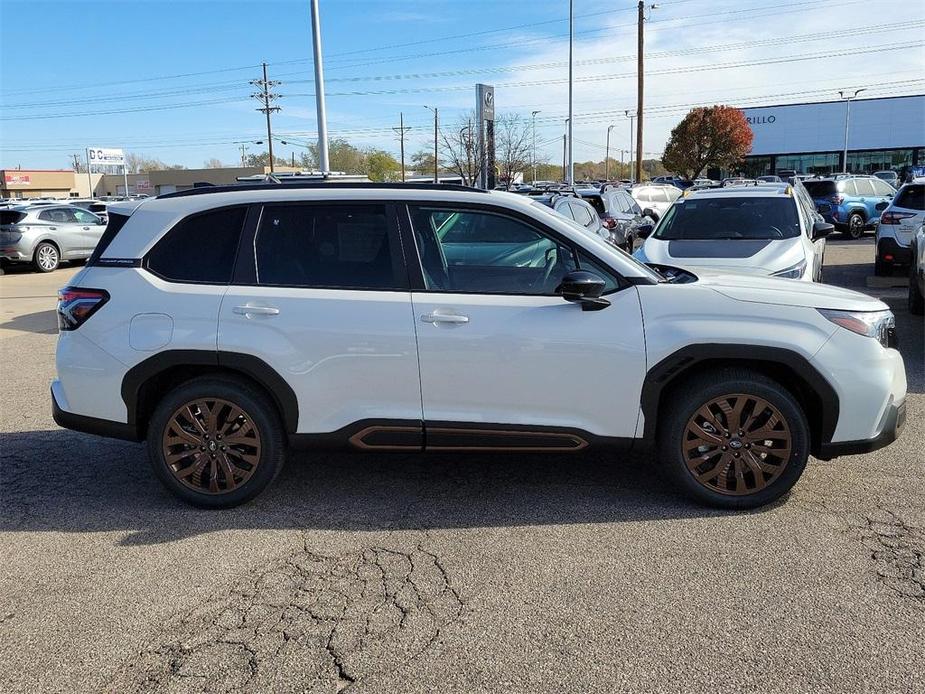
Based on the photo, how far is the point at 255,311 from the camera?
4176 mm

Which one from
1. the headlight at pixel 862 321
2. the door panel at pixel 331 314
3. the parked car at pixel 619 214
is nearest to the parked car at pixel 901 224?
the parked car at pixel 619 214

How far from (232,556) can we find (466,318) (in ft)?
5.62

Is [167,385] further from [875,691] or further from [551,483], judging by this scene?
[875,691]

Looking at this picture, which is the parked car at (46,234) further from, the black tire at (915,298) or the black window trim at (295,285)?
the black tire at (915,298)

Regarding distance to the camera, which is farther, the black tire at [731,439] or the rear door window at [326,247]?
the rear door window at [326,247]

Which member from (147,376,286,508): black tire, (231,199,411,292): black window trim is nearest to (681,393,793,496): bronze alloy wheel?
(231,199,411,292): black window trim

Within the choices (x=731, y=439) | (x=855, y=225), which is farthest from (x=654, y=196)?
(x=731, y=439)

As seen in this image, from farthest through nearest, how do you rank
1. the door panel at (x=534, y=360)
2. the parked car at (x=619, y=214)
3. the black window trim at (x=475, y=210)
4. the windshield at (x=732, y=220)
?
the parked car at (x=619, y=214)
the windshield at (x=732, y=220)
the black window trim at (x=475, y=210)
the door panel at (x=534, y=360)

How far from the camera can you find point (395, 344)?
4.08 m

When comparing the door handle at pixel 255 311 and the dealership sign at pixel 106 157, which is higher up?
the dealership sign at pixel 106 157

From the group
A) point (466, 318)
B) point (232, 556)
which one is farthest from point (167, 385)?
point (466, 318)

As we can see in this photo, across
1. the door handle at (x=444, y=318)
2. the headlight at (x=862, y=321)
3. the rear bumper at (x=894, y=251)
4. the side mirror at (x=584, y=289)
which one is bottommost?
the rear bumper at (x=894, y=251)

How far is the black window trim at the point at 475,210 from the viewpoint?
4.13 meters

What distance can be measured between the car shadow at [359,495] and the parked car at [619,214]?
11582 millimetres
